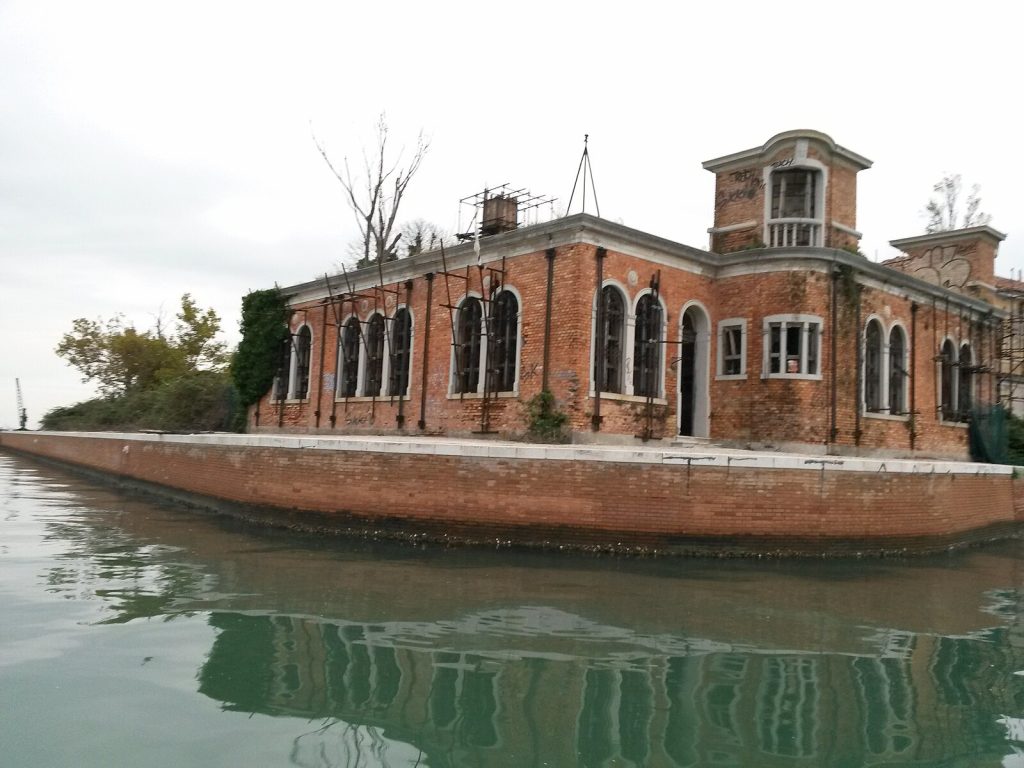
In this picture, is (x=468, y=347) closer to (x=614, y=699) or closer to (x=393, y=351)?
(x=393, y=351)

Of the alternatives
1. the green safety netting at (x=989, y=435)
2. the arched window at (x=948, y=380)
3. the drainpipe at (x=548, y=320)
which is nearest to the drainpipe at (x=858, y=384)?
the arched window at (x=948, y=380)

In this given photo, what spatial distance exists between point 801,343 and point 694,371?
2.38 meters

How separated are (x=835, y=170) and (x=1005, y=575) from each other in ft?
35.6

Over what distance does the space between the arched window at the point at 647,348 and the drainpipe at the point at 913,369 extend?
23.2ft

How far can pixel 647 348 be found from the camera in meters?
16.9

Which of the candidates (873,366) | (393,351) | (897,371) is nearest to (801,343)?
(873,366)

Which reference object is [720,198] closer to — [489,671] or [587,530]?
[587,530]

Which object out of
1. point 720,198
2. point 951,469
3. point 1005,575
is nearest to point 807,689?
point 1005,575

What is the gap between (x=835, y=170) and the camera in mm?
19266

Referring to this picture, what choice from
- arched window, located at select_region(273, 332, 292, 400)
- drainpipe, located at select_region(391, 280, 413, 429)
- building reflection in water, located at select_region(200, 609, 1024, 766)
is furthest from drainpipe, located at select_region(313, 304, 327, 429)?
building reflection in water, located at select_region(200, 609, 1024, 766)

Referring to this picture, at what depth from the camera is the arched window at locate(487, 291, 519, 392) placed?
56.6 ft

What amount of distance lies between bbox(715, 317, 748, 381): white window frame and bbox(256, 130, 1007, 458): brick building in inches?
1.9

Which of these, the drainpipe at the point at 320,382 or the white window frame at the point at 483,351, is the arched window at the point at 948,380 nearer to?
the white window frame at the point at 483,351

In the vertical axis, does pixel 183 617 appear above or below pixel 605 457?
below
